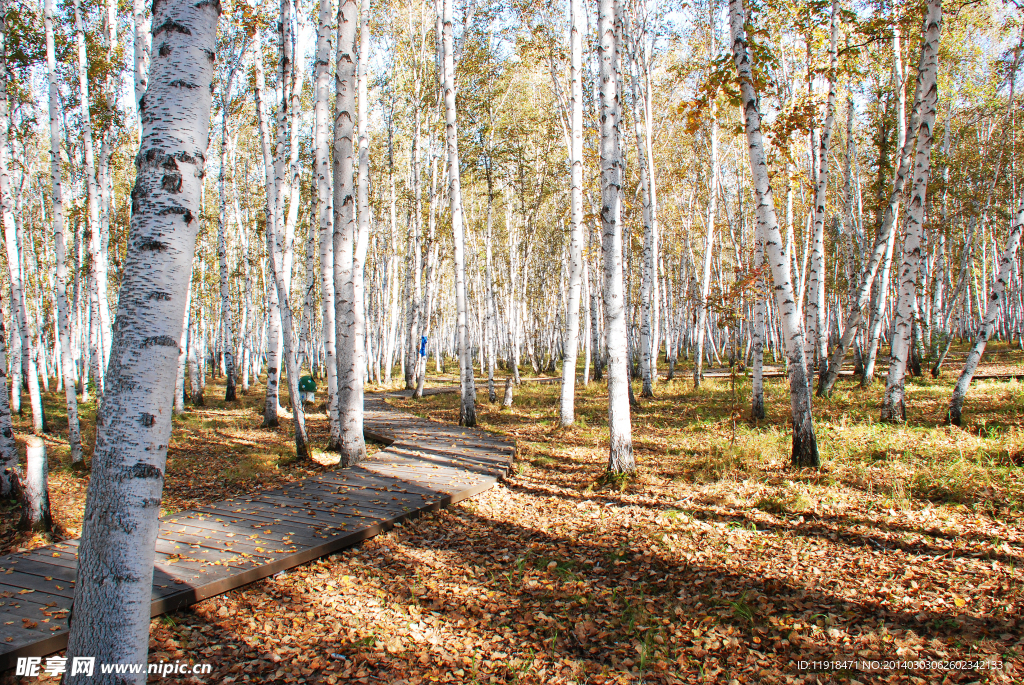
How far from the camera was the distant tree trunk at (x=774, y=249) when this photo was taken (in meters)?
6.67

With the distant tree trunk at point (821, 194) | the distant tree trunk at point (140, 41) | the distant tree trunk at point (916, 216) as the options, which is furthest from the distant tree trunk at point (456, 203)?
the distant tree trunk at point (916, 216)

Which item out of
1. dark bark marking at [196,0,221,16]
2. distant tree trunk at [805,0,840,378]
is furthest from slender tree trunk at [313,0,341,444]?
distant tree trunk at [805,0,840,378]

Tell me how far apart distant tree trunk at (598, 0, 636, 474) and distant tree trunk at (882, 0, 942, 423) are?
518 centimetres

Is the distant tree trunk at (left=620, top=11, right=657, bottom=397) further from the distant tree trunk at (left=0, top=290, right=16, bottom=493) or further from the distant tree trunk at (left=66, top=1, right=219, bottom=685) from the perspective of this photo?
the distant tree trunk at (left=66, top=1, right=219, bottom=685)

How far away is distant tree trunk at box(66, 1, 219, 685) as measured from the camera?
209 cm

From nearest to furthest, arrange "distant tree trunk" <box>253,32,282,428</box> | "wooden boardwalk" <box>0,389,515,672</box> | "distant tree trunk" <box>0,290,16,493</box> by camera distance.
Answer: "wooden boardwalk" <box>0,389,515,672</box>
"distant tree trunk" <box>0,290,16,493</box>
"distant tree trunk" <box>253,32,282,428</box>

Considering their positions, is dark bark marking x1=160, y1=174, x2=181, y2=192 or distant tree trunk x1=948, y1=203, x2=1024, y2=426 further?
distant tree trunk x1=948, y1=203, x2=1024, y2=426

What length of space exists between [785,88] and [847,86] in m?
1.69

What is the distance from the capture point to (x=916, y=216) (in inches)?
328

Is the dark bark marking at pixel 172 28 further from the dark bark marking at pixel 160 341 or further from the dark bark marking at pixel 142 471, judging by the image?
the dark bark marking at pixel 142 471

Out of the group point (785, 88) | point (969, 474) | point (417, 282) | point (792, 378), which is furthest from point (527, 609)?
point (785, 88)

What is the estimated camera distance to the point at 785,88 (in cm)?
1475

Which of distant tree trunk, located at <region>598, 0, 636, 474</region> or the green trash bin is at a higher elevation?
distant tree trunk, located at <region>598, 0, 636, 474</region>

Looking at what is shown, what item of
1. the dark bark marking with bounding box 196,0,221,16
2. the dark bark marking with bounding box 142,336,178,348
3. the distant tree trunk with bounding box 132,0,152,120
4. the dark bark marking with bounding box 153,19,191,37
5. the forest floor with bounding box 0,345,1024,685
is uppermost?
the distant tree trunk with bounding box 132,0,152,120
